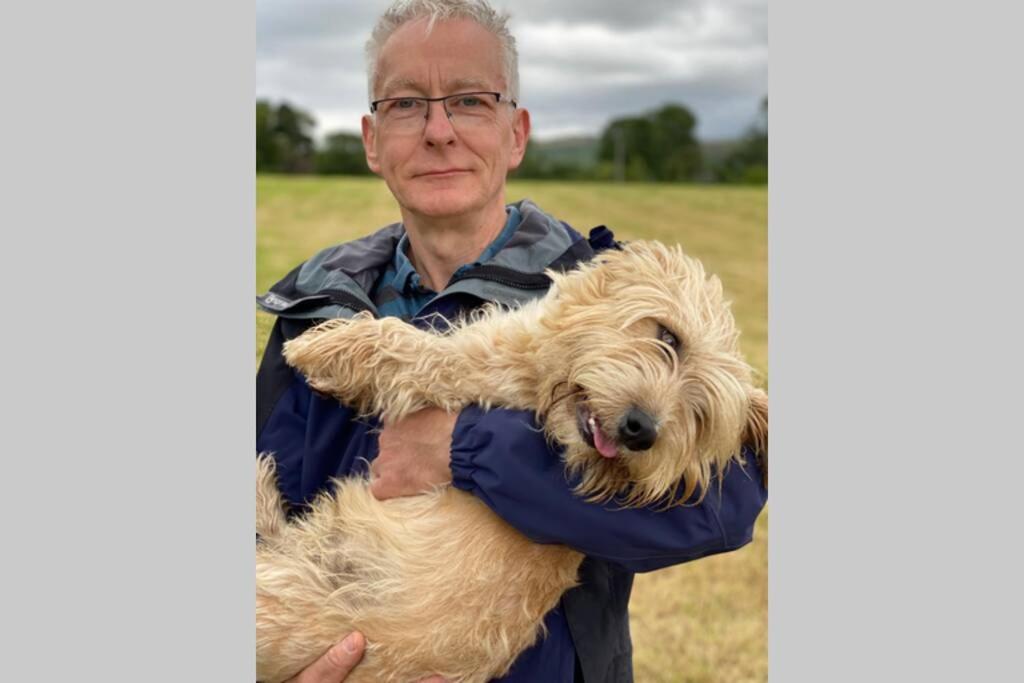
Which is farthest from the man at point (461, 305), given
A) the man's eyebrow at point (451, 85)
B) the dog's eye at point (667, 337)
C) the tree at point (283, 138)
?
the dog's eye at point (667, 337)

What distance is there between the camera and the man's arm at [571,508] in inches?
119

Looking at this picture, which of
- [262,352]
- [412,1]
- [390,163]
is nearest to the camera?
[412,1]

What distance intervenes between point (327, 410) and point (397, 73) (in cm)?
128

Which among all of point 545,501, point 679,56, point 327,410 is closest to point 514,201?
point 679,56

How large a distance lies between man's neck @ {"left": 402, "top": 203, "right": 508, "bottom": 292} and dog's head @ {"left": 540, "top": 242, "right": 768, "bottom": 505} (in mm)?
560

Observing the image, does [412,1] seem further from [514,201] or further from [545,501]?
[545,501]

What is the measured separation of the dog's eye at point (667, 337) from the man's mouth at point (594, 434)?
1.06 ft

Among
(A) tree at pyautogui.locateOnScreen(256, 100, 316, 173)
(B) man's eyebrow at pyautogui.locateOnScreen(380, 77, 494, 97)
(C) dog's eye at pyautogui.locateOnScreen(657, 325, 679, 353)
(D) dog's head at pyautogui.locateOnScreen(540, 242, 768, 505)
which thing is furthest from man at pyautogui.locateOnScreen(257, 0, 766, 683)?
(C) dog's eye at pyautogui.locateOnScreen(657, 325, 679, 353)

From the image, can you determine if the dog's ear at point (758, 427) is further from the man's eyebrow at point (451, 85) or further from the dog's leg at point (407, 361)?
the man's eyebrow at point (451, 85)

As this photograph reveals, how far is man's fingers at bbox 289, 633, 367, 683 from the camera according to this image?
319cm

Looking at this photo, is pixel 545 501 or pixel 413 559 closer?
pixel 545 501

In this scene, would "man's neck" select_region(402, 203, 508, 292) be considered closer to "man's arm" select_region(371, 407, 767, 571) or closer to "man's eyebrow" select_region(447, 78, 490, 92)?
"man's eyebrow" select_region(447, 78, 490, 92)

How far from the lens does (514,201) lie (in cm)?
383

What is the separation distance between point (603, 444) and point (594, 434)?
4 centimetres
